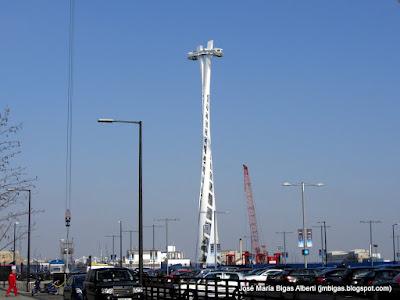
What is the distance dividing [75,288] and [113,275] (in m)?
5.61

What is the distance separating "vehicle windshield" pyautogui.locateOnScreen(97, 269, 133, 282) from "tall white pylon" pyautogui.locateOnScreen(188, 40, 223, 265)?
92606mm

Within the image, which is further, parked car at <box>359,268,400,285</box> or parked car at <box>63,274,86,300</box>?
parked car at <box>63,274,86,300</box>

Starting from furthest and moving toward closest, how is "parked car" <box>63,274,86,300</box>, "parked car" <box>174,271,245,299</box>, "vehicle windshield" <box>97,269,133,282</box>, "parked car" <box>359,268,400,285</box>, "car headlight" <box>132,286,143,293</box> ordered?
"parked car" <box>63,274,86,300</box> → "vehicle windshield" <box>97,269,133,282</box> → "car headlight" <box>132,286,143,293</box> → "parked car" <box>359,268,400,285</box> → "parked car" <box>174,271,245,299</box>

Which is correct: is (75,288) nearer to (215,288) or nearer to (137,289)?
(137,289)

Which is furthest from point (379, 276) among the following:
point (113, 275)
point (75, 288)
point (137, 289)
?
point (75, 288)

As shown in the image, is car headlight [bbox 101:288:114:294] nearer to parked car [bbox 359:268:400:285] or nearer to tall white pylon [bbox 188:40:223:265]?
parked car [bbox 359:268:400:285]

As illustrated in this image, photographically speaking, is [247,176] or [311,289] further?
[247,176]

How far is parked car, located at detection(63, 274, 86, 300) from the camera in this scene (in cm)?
3600

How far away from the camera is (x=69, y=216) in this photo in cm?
4634

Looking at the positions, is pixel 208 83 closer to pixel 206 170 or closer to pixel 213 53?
pixel 213 53

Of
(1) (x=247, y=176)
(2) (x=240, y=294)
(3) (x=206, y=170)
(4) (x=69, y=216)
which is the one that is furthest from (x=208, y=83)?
(2) (x=240, y=294)

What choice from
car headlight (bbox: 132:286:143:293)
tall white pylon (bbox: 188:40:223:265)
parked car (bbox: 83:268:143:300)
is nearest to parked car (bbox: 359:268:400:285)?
car headlight (bbox: 132:286:143:293)

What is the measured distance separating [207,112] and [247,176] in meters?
39.2

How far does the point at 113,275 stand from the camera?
32.1 meters
